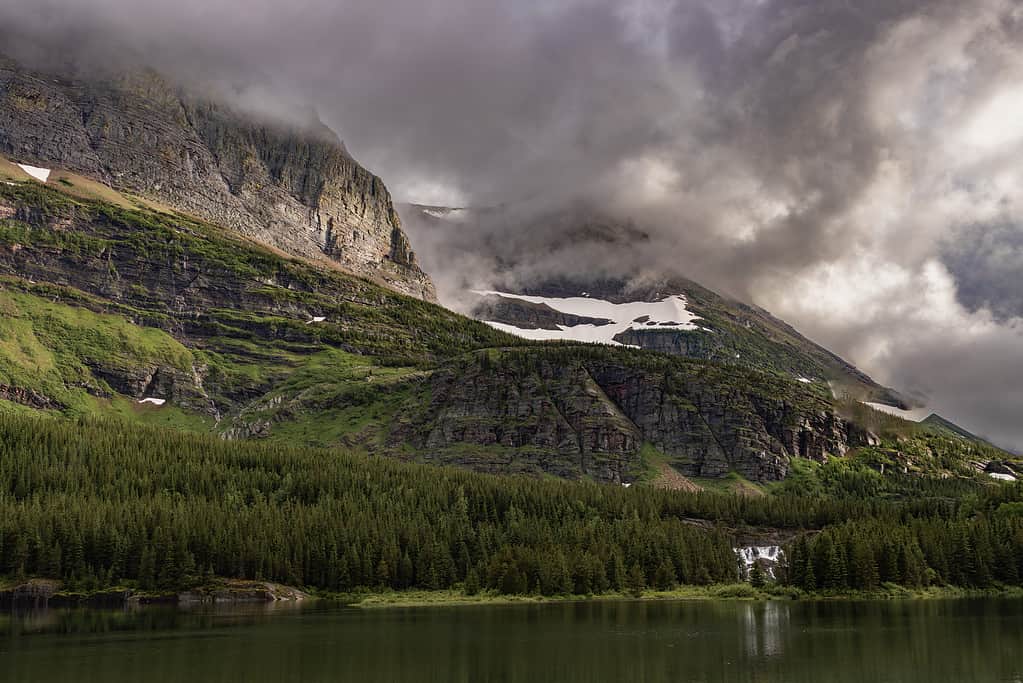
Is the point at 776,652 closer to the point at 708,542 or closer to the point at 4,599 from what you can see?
the point at 708,542

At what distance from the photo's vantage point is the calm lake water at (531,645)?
72375mm

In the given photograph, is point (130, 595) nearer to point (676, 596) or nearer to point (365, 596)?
point (365, 596)

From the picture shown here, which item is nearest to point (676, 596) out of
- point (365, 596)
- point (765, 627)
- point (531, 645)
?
point (365, 596)

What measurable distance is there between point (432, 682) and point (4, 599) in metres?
111

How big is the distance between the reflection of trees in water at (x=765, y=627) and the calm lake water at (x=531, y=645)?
0.26 m

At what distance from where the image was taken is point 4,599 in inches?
5984

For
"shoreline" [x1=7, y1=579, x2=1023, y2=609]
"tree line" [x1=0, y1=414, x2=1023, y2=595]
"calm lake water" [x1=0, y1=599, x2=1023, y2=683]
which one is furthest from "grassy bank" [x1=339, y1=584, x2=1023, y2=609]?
"calm lake water" [x1=0, y1=599, x2=1023, y2=683]

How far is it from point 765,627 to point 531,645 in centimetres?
3143

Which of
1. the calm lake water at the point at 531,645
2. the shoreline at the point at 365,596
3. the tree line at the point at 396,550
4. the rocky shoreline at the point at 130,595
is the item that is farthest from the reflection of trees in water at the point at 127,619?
the tree line at the point at 396,550

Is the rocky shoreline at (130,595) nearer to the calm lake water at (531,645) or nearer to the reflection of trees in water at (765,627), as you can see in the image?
the calm lake water at (531,645)

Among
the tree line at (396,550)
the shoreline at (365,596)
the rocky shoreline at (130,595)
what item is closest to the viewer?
the rocky shoreline at (130,595)

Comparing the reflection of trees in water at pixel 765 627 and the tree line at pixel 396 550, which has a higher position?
the tree line at pixel 396 550

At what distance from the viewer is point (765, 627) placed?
352 ft

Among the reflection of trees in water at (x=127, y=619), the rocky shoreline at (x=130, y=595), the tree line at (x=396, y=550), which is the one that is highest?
the tree line at (x=396, y=550)
